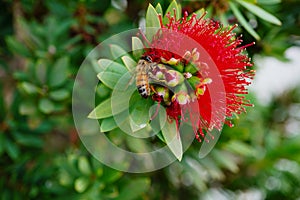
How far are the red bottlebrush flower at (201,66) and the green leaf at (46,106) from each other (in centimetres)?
41

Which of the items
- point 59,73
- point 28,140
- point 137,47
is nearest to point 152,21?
point 137,47

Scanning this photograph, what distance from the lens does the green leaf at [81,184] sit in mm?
988

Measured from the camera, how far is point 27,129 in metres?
1.14

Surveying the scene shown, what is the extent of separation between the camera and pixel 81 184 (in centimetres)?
100

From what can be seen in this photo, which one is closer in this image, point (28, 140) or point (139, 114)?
point (139, 114)

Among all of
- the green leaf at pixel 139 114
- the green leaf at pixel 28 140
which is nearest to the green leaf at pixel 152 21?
the green leaf at pixel 139 114

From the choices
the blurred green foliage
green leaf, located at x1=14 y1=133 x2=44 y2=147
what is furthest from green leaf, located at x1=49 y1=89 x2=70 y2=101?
green leaf, located at x1=14 y1=133 x2=44 y2=147

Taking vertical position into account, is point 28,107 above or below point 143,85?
below

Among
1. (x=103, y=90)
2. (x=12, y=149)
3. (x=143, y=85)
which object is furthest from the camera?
(x=12, y=149)

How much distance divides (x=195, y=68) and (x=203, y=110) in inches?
2.9

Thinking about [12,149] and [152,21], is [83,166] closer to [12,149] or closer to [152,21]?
[12,149]

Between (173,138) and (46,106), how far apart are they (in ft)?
1.51

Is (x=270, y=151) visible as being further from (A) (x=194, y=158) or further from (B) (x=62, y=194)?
(B) (x=62, y=194)

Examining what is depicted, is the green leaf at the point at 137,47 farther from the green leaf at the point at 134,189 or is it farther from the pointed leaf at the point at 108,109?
the green leaf at the point at 134,189
